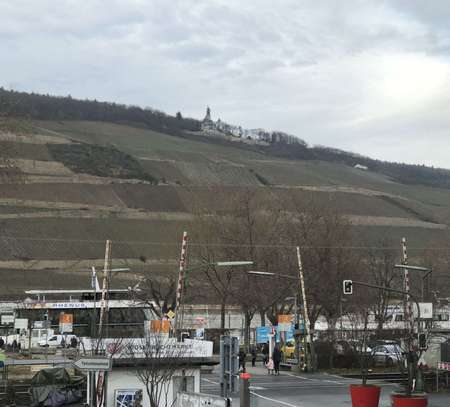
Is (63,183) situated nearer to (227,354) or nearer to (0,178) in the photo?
(0,178)

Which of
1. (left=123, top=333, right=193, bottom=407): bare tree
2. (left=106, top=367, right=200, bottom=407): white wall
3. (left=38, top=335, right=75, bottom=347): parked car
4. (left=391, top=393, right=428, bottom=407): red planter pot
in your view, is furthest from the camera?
(left=38, top=335, right=75, bottom=347): parked car

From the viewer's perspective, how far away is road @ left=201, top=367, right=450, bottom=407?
122 ft

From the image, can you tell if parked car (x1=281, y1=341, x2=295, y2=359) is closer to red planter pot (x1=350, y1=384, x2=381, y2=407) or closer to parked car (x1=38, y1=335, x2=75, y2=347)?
parked car (x1=38, y1=335, x2=75, y2=347)

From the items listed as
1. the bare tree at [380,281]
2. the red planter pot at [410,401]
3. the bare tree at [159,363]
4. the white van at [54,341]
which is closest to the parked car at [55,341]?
the white van at [54,341]

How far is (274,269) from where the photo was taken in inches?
2987

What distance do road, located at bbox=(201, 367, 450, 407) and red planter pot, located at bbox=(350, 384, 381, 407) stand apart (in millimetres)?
6009

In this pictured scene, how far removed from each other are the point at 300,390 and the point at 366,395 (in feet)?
60.9

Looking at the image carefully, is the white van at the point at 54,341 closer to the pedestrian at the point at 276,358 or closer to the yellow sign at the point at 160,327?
the pedestrian at the point at 276,358

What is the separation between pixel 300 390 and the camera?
43.6 m

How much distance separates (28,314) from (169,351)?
59281mm

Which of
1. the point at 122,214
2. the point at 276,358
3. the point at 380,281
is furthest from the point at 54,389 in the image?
the point at 122,214

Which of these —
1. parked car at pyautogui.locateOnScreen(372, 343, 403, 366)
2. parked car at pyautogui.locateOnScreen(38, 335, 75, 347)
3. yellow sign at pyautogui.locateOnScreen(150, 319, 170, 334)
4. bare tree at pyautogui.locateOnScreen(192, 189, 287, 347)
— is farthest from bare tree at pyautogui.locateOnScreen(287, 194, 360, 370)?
yellow sign at pyautogui.locateOnScreen(150, 319, 170, 334)

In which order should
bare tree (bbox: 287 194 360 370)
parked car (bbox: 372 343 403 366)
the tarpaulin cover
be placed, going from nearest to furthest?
the tarpaulin cover < parked car (bbox: 372 343 403 366) < bare tree (bbox: 287 194 360 370)

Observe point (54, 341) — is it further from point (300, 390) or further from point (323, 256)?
point (300, 390)
